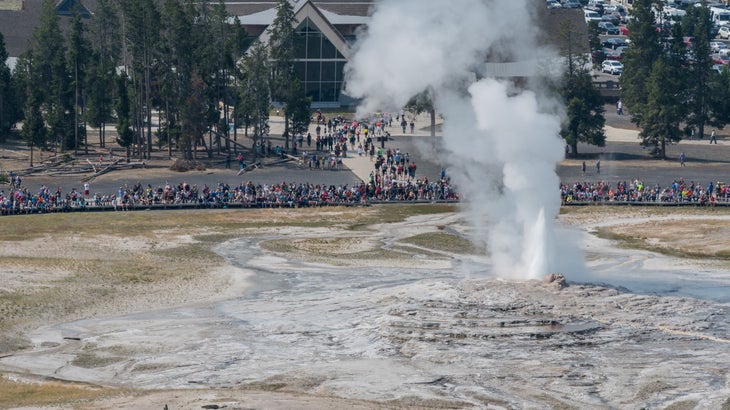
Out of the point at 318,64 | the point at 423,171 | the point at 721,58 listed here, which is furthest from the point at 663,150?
the point at 721,58

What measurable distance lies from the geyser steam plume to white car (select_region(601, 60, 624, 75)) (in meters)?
101

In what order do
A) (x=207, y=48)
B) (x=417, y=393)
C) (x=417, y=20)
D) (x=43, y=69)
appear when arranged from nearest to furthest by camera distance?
(x=417, y=393) → (x=417, y=20) → (x=207, y=48) → (x=43, y=69)

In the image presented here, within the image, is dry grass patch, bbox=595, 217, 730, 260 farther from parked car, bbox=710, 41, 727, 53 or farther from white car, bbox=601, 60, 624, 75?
parked car, bbox=710, 41, 727, 53

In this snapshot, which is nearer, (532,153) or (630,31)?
(532,153)

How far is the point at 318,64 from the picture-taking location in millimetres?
153500

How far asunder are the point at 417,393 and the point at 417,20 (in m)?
25.2

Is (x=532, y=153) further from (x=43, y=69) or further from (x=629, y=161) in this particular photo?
(x=43, y=69)

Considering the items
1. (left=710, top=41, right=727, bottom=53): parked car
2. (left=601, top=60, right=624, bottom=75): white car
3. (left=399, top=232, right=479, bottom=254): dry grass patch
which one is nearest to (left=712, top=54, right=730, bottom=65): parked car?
(left=710, top=41, right=727, bottom=53): parked car

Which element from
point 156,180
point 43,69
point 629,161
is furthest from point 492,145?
point 43,69

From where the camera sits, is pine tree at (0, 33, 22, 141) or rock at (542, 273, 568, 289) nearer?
rock at (542, 273, 568, 289)

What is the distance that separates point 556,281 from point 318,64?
8619 centimetres

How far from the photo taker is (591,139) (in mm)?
131000

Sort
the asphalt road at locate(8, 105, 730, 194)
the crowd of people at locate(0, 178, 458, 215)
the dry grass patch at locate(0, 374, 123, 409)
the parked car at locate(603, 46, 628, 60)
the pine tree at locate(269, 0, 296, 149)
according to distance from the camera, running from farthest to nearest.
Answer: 1. the parked car at locate(603, 46, 628, 60)
2. the pine tree at locate(269, 0, 296, 149)
3. the asphalt road at locate(8, 105, 730, 194)
4. the crowd of people at locate(0, 178, 458, 215)
5. the dry grass patch at locate(0, 374, 123, 409)

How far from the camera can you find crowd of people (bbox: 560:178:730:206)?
107375 millimetres
